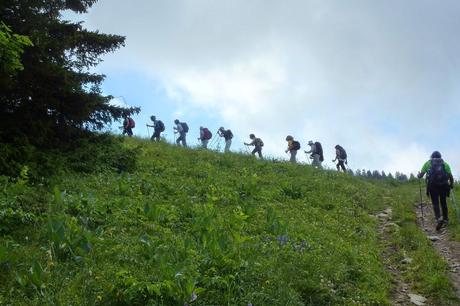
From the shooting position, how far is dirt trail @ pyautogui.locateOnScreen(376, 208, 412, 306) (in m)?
9.35

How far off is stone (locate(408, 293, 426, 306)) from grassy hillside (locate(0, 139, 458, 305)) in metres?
0.41

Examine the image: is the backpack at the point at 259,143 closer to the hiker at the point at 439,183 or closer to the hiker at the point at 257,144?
the hiker at the point at 257,144

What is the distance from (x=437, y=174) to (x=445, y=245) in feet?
8.99

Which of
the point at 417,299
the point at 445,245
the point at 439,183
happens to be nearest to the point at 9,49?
the point at 417,299

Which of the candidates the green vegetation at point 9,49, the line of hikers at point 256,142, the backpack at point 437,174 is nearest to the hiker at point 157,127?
the line of hikers at point 256,142

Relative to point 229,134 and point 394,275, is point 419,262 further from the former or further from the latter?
point 229,134

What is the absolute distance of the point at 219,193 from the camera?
46.7 ft

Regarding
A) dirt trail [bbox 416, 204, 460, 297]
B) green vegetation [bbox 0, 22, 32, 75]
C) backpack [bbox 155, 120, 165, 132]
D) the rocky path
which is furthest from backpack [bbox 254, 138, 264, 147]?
green vegetation [bbox 0, 22, 32, 75]

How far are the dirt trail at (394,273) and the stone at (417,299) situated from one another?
0.22ft

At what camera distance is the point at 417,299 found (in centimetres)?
930

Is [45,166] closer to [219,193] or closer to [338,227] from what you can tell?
[219,193]

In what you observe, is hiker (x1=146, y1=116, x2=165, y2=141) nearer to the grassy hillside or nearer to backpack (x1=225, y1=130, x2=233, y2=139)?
backpack (x1=225, y1=130, x2=233, y2=139)

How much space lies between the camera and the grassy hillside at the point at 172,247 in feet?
22.6

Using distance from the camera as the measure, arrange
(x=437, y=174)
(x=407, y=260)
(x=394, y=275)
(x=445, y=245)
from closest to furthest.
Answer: (x=394, y=275) < (x=407, y=260) < (x=445, y=245) < (x=437, y=174)
